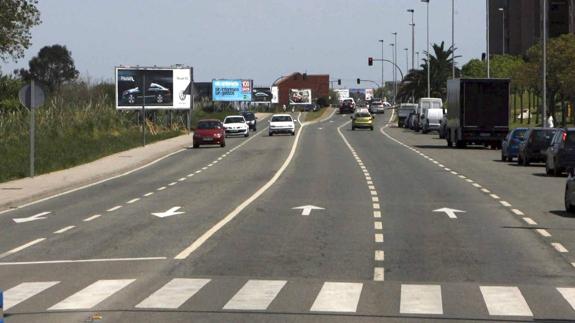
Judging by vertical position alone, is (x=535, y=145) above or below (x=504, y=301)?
above

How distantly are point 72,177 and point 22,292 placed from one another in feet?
79.4

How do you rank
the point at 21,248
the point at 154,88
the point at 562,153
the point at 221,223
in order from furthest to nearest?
1. the point at 154,88
2. the point at 562,153
3. the point at 221,223
4. the point at 21,248

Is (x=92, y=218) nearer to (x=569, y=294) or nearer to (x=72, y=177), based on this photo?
(x=569, y=294)

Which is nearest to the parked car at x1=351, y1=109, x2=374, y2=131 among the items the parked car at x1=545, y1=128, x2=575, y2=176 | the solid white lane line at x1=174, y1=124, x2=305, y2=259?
the solid white lane line at x1=174, y1=124, x2=305, y2=259

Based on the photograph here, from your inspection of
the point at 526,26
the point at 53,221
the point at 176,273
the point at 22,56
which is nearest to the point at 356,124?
the point at 22,56

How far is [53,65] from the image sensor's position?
600ft

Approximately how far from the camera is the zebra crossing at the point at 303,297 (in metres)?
11.2

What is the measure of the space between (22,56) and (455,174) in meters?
24.5

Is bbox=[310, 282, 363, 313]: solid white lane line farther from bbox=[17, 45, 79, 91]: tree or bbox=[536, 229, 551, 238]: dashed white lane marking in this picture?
bbox=[17, 45, 79, 91]: tree

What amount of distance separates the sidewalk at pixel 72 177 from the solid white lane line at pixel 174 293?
42.7ft

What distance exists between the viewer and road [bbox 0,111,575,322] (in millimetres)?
11344

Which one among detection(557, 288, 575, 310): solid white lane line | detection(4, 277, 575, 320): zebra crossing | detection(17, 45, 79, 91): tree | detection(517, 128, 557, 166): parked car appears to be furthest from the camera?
detection(17, 45, 79, 91): tree

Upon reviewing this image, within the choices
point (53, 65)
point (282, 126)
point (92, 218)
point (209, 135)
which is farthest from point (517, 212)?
point (53, 65)

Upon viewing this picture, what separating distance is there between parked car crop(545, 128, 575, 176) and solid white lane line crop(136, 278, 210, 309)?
77.4ft
